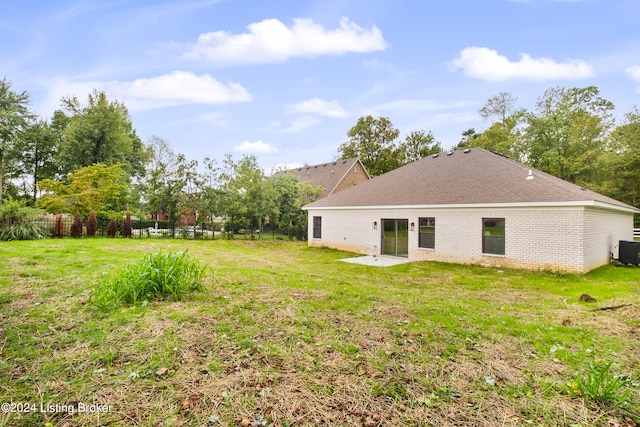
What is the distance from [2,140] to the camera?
2512 centimetres

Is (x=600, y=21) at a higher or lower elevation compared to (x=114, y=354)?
higher

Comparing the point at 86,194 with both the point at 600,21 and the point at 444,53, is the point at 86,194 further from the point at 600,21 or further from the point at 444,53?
the point at 600,21

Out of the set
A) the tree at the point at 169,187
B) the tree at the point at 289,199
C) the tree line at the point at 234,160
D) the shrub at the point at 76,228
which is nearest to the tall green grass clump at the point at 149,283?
the shrub at the point at 76,228

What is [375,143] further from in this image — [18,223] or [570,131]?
[18,223]

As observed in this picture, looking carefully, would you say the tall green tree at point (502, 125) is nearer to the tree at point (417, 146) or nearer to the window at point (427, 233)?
the tree at point (417, 146)

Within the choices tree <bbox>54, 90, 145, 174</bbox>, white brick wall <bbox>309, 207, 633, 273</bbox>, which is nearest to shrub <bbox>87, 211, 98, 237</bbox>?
tree <bbox>54, 90, 145, 174</bbox>

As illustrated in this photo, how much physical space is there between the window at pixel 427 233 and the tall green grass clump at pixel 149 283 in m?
10.1

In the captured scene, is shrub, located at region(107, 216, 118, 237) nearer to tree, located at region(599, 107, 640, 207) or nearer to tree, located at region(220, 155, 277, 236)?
tree, located at region(220, 155, 277, 236)

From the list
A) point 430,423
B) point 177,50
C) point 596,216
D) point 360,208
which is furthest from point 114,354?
point 596,216

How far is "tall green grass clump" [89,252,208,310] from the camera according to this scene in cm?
454

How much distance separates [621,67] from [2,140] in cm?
4392

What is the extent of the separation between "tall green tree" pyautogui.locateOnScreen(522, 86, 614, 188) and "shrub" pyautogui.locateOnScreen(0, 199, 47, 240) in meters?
33.2

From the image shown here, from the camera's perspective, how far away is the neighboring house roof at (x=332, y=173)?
26859 mm

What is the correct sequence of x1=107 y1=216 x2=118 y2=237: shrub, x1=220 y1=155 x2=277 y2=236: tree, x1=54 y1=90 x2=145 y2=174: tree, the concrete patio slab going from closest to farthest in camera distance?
the concrete patio slab < x1=107 y1=216 x2=118 y2=237: shrub < x1=220 y1=155 x2=277 y2=236: tree < x1=54 y1=90 x2=145 y2=174: tree
